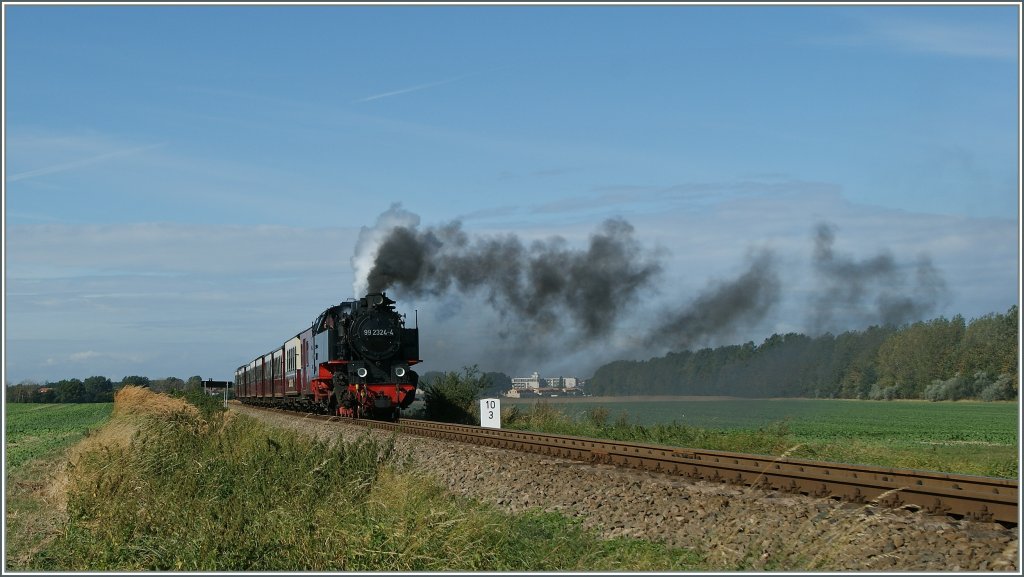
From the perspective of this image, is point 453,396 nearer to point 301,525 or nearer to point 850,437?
point 850,437

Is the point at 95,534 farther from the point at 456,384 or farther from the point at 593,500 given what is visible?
the point at 456,384

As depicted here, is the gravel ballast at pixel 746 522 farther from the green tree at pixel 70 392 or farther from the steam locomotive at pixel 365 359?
the green tree at pixel 70 392

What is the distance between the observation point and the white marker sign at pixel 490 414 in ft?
92.0

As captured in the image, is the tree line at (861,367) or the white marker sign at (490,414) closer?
the white marker sign at (490,414)

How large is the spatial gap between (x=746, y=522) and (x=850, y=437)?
2056cm

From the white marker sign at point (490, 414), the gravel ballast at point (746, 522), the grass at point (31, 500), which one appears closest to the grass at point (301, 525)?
the grass at point (31, 500)

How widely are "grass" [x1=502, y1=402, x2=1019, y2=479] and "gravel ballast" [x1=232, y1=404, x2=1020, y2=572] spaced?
114 cm

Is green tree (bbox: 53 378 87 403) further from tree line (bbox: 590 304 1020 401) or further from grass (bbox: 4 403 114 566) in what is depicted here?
grass (bbox: 4 403 114 566)

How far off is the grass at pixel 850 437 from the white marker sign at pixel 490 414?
1.75 meters

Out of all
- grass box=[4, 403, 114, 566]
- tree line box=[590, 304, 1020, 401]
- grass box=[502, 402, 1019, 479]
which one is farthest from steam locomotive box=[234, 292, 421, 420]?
tree line box=[590, 304, 1020, 401]

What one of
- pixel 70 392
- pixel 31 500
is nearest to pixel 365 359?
pixel 31 500

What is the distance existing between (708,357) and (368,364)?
58.3m

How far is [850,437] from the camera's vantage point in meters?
29.4

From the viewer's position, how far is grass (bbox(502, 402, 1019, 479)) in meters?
18.4
